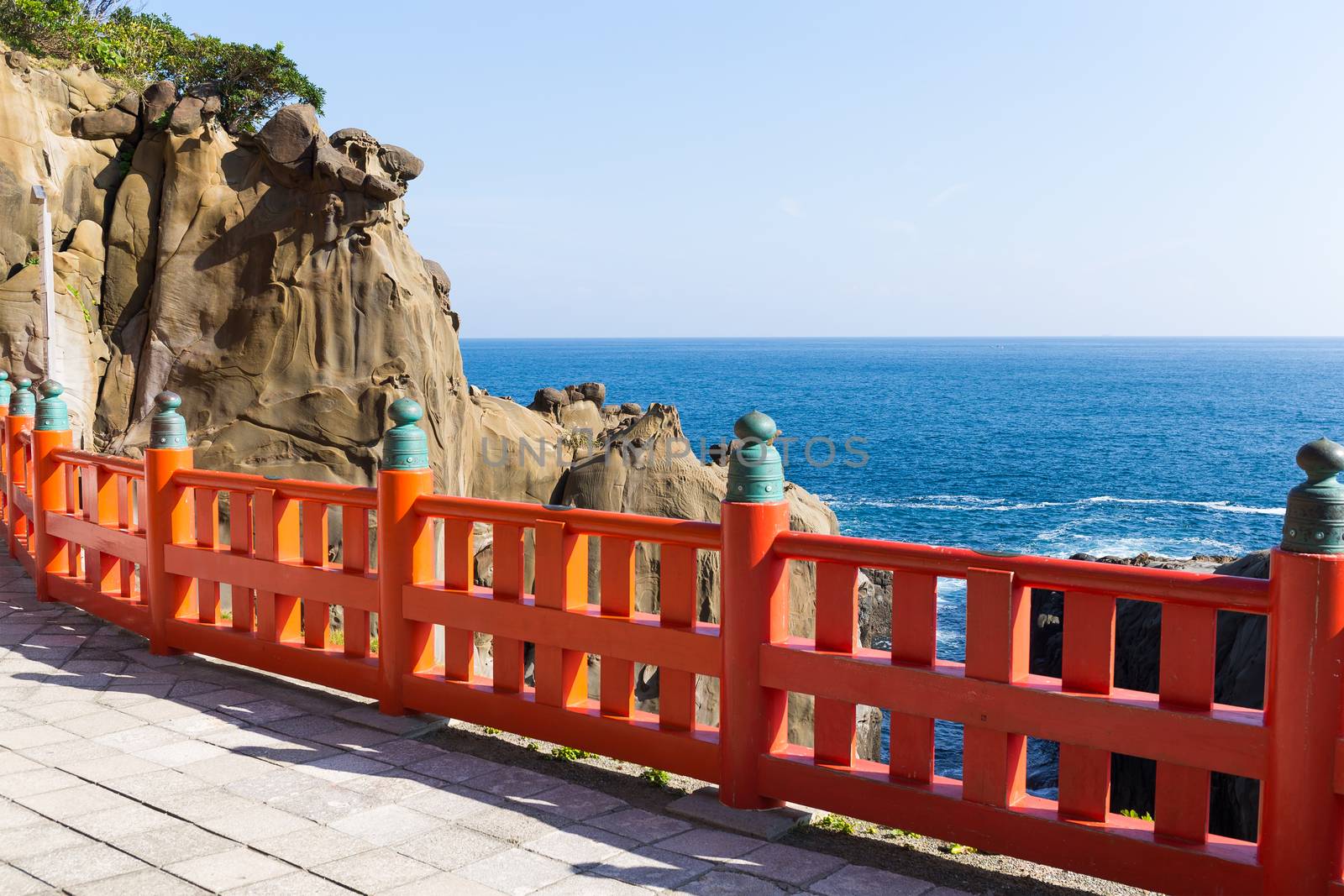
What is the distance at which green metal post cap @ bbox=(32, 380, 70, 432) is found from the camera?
26.4 feet

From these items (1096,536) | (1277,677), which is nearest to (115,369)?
(1277,677)

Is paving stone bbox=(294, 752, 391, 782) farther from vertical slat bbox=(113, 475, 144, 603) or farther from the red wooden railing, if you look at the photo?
vertical slat bbox=(113, 475, 144, 603)

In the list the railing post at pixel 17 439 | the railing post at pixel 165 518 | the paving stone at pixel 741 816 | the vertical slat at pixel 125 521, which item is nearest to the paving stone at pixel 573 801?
the paving stone at pixel 741 816

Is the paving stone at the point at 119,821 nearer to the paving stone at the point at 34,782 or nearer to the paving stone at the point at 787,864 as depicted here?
the paving stone at the point at 34,782

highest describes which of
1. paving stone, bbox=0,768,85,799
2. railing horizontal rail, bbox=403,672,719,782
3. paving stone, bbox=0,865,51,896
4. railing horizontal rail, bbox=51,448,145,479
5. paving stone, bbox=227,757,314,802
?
railing horizontal rail, bbox=51,448,145,479

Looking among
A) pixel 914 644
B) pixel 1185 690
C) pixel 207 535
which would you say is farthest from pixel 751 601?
pixel 207 535

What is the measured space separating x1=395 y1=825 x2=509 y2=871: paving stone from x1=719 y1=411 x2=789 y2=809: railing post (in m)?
0.98

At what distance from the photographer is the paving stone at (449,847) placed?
3.88 m

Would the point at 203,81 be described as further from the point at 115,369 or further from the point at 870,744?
the point at 870,744

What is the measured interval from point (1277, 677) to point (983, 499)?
4416cm

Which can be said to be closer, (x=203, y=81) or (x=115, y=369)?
(x=115, y=369)

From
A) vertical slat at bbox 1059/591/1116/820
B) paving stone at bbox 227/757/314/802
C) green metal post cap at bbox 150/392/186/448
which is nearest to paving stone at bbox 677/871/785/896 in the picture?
vertical slat at bbox 1059/591/1116/820

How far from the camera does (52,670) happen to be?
21.0ft

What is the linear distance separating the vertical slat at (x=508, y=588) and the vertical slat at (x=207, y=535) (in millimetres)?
2188
